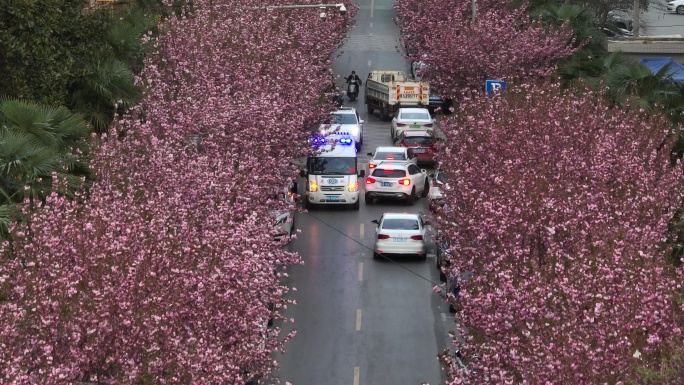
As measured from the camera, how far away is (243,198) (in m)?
24.7

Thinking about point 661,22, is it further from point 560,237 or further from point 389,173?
point 560,237

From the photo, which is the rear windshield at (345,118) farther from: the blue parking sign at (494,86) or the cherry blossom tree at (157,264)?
the cherry blossom tree at (157,264)

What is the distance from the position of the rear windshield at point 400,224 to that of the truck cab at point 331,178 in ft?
18.5

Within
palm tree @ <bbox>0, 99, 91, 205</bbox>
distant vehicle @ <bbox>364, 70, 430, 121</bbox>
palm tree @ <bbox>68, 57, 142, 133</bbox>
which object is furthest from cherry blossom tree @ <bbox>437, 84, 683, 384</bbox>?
distant vehicle @ <bbox>364, 70, 430, 121</bbox>

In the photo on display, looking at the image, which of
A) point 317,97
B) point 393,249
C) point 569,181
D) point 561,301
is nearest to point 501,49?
point 317,97

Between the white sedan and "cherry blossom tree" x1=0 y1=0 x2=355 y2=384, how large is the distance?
73.3 ft

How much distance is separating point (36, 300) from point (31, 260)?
1.61m

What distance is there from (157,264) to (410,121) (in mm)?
37120

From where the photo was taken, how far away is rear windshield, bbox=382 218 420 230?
37.0 metres

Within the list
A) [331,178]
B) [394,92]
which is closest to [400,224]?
[331,178]

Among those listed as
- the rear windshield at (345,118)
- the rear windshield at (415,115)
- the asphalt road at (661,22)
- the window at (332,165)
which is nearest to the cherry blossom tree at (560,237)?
the window at (332,165)

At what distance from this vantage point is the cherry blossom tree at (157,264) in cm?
1593

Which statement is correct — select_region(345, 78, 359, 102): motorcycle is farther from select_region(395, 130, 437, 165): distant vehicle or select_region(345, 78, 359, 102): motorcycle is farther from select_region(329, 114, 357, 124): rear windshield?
select_region(395, 130, 437, 165): distant vehicle

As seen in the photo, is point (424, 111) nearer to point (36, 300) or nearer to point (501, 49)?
point (501, 49)
